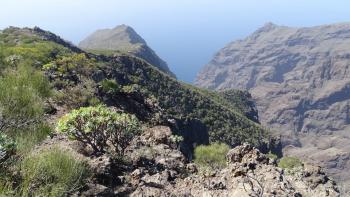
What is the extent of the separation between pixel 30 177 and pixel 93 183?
14.4ft

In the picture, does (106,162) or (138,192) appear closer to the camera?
(138,192)

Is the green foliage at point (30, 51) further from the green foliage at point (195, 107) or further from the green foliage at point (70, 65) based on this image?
→ the green foliage at point (195, 107)

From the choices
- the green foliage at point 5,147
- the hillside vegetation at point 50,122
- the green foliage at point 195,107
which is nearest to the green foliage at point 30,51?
the hillside vegetation at point 50,122

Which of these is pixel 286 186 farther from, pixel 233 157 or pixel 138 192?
pixel 233 157

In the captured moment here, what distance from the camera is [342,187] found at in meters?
13.1

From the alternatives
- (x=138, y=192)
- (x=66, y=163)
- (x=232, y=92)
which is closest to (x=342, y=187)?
(x=138, y=192)

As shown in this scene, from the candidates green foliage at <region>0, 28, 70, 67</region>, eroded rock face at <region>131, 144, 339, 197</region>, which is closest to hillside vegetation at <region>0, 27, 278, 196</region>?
green foliage at <region>0, 28, 70, 67</region>

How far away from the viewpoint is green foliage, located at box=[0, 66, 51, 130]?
9.41m

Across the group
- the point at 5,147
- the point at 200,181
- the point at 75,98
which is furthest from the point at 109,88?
the point at 5,147

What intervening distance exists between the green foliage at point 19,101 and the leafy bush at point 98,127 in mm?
4792

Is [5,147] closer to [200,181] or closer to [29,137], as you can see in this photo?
[29,137]

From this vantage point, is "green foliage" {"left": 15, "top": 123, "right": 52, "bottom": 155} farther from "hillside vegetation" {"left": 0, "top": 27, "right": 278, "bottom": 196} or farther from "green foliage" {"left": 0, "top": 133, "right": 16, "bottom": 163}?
"green foliage" {"left": 0, "top": 133, "right": 16, "bottom": 163}

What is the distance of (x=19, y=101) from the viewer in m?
9.76

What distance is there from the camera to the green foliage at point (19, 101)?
A: 9.41 meters
